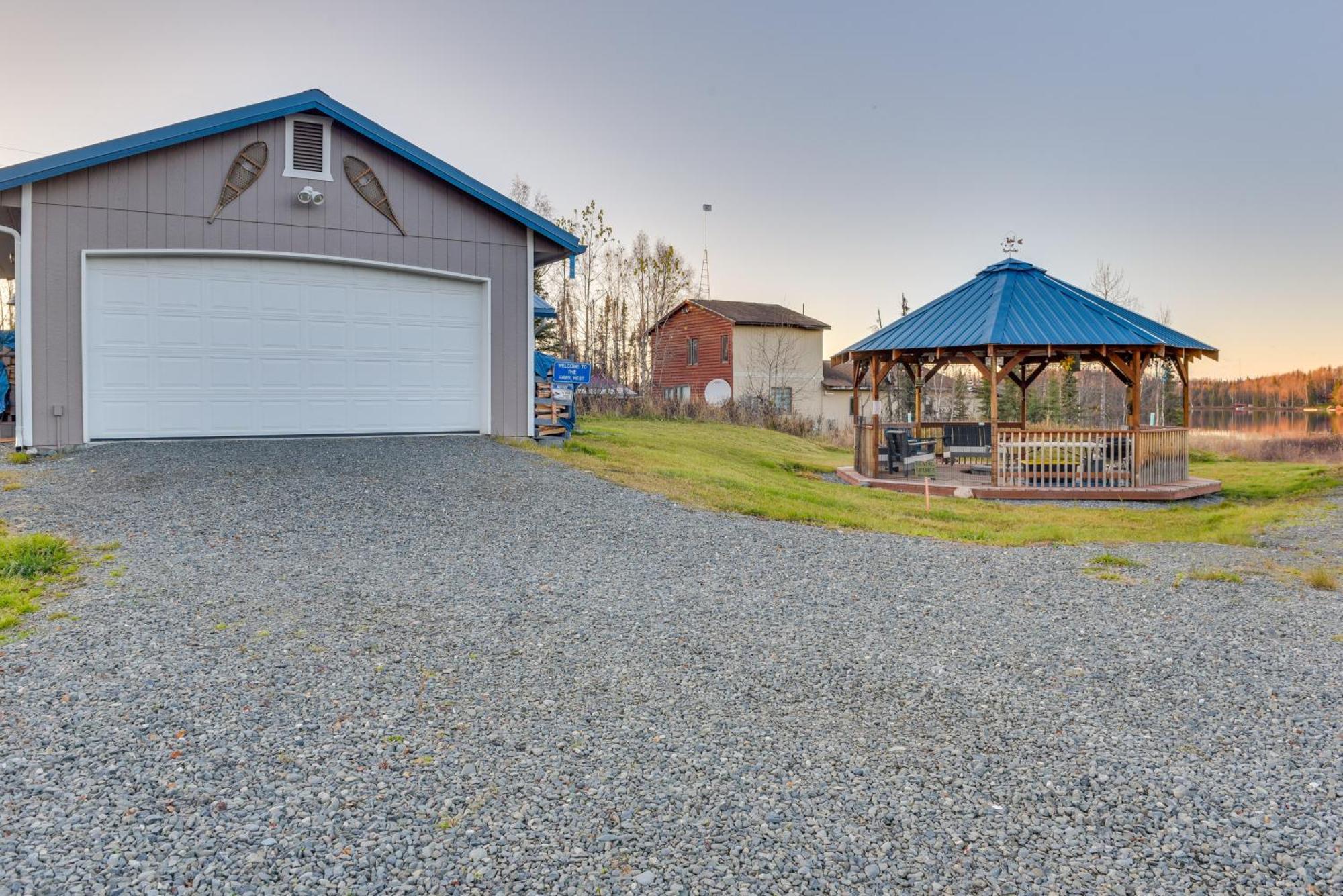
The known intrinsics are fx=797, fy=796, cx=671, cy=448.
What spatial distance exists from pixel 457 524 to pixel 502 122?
14650 mm

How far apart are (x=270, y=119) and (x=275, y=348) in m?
3.22

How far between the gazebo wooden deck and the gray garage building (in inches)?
301

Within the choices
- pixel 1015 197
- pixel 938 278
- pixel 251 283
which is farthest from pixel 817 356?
pixel 251 283

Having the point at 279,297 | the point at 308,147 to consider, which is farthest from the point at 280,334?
the point at 308,147

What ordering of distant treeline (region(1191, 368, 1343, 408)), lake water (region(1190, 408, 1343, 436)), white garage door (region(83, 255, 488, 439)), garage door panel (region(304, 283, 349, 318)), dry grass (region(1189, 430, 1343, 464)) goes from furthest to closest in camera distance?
distant treeline (region(1191, 368, 1343, 408)) → lake water (region(1190, 408, 1343, 436)) → dry grass (region(1189, 430, 1343, 464)) → garage door panel (region(304, 283, 349, 318)) → white garage door (region(83, 255, 488, 439))

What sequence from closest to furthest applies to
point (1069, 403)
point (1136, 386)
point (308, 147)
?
point (308, 147) < point (1136, 386) < point (1069, 403)

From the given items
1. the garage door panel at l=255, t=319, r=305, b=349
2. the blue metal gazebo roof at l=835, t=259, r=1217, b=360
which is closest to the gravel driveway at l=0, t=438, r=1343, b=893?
the garage door panel at l=255, t=319, r=305, b=349

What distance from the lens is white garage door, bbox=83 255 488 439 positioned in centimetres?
1064

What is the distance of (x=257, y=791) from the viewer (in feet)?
9.91

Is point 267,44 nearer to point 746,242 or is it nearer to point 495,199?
point 495,199

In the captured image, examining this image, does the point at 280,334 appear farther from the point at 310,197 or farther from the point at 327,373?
the point at 310,197

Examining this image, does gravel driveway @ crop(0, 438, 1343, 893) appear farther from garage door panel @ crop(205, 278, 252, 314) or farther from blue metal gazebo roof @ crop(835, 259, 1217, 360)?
blue metal gazebo roof @ crop(835, 259, 1217, 360)

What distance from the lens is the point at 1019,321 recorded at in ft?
50.8

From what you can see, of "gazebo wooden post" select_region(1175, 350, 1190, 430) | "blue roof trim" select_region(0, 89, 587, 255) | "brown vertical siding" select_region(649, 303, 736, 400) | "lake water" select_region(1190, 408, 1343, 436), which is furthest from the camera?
"lake water" select_region(1190, 408, 1343, 436)
